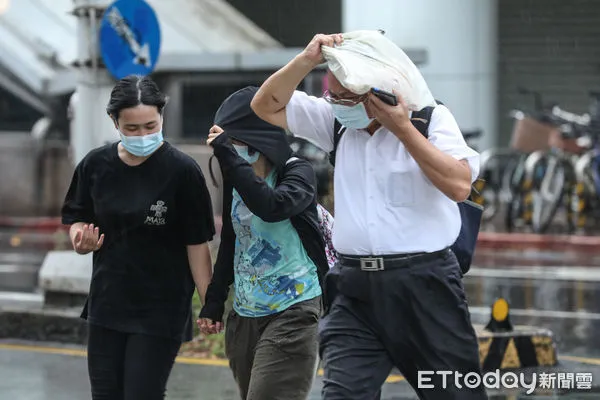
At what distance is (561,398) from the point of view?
6805 millimetres

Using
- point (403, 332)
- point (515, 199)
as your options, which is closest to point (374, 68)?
point (403, 332)

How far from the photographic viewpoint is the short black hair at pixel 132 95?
4.66 meters

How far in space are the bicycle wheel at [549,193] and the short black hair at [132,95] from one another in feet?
37.1

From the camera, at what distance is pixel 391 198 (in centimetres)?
414

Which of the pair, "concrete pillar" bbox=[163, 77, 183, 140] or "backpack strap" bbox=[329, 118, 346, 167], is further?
"concrete pillar" bbox=[163, 77, 183, 140]

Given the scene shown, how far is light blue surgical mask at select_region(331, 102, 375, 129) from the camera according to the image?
163 inches

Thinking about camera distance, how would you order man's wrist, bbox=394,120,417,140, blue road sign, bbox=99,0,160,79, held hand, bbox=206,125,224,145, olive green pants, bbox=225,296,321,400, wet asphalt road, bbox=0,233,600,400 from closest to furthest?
man's wrist, bbox=394,120,417,140 → held hand, bbox=206,125,224,145 → olive green pants, bbox=225,296,321,400 → wet asphalt road, bbox=0,233,600,400 → blue road sign, bbox=99,0,160,79

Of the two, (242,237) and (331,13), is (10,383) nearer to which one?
(242,237)

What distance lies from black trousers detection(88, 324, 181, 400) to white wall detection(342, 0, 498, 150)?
1442cm

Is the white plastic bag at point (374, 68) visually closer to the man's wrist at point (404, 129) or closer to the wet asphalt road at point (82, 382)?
the man's wrist at point (404, 129)

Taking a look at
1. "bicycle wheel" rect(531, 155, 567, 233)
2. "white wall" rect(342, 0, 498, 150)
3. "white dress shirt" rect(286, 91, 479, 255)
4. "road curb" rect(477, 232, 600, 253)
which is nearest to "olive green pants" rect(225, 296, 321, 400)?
"white dress shirt" rect(286, 91, 479, 255)

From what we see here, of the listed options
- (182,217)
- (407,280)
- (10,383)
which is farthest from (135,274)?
(10,383)

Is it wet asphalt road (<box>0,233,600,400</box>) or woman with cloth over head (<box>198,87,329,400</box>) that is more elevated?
woman with cloth over head (<box>198,87,329,400</box>)

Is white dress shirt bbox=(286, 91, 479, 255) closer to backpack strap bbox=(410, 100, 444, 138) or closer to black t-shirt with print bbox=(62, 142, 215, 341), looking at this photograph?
backpack strap bbox=(410, 100, 444, 138)
